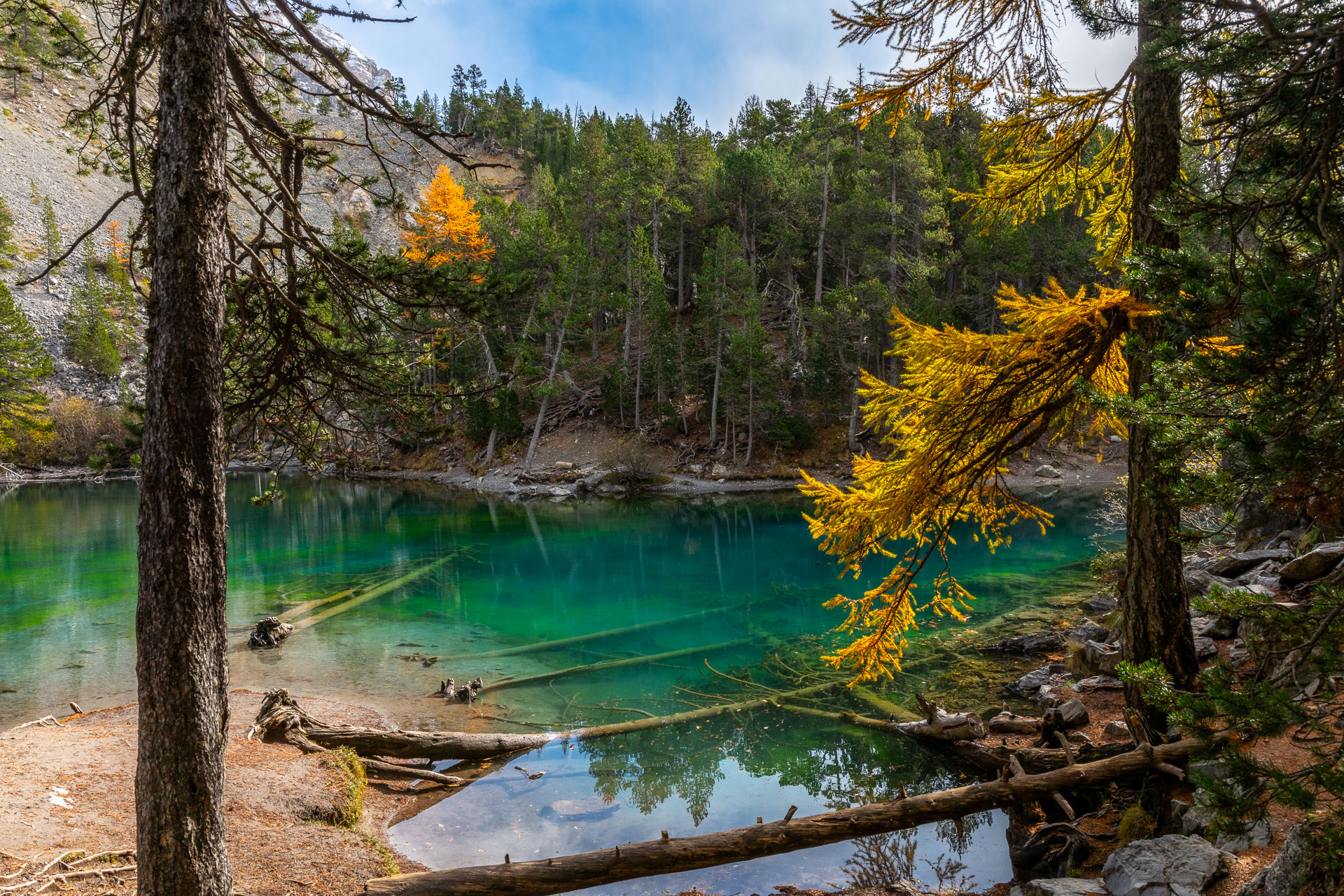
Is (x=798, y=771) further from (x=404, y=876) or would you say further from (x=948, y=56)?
(x=948, y=56)

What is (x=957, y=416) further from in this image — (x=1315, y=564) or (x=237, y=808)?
(x=237, y=808)

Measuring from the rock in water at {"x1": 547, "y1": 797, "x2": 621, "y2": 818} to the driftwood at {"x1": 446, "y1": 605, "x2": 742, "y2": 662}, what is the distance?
595 centimetres

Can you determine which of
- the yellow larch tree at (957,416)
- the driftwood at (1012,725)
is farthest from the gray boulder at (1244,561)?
the yellow larch tree at (957,416)

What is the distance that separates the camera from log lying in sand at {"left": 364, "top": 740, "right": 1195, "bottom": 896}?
196 inches

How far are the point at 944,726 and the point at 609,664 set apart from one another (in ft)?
20.4

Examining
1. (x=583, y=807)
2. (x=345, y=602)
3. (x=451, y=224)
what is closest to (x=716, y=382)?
(x=451, y=224)

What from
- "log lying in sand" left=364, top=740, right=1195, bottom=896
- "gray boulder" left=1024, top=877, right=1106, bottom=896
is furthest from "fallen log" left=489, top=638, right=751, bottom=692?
"gray boulder" left=1024, top=877, right=1106, bottom=896

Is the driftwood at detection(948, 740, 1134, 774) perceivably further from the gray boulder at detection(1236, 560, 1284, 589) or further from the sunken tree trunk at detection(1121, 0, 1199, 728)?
the gray boulder at detection(1236, 560, 1284, 589)

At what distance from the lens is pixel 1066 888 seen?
4785mm

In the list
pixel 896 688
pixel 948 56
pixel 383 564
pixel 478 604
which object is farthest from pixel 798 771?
pixel 383 564

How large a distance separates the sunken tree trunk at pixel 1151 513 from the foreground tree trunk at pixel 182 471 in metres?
6.75

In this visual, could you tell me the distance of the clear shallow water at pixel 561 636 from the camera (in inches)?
289

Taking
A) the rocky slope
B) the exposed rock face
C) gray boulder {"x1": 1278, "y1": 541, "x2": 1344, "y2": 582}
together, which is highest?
the rocky slope

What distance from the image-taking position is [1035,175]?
23.2 ft
